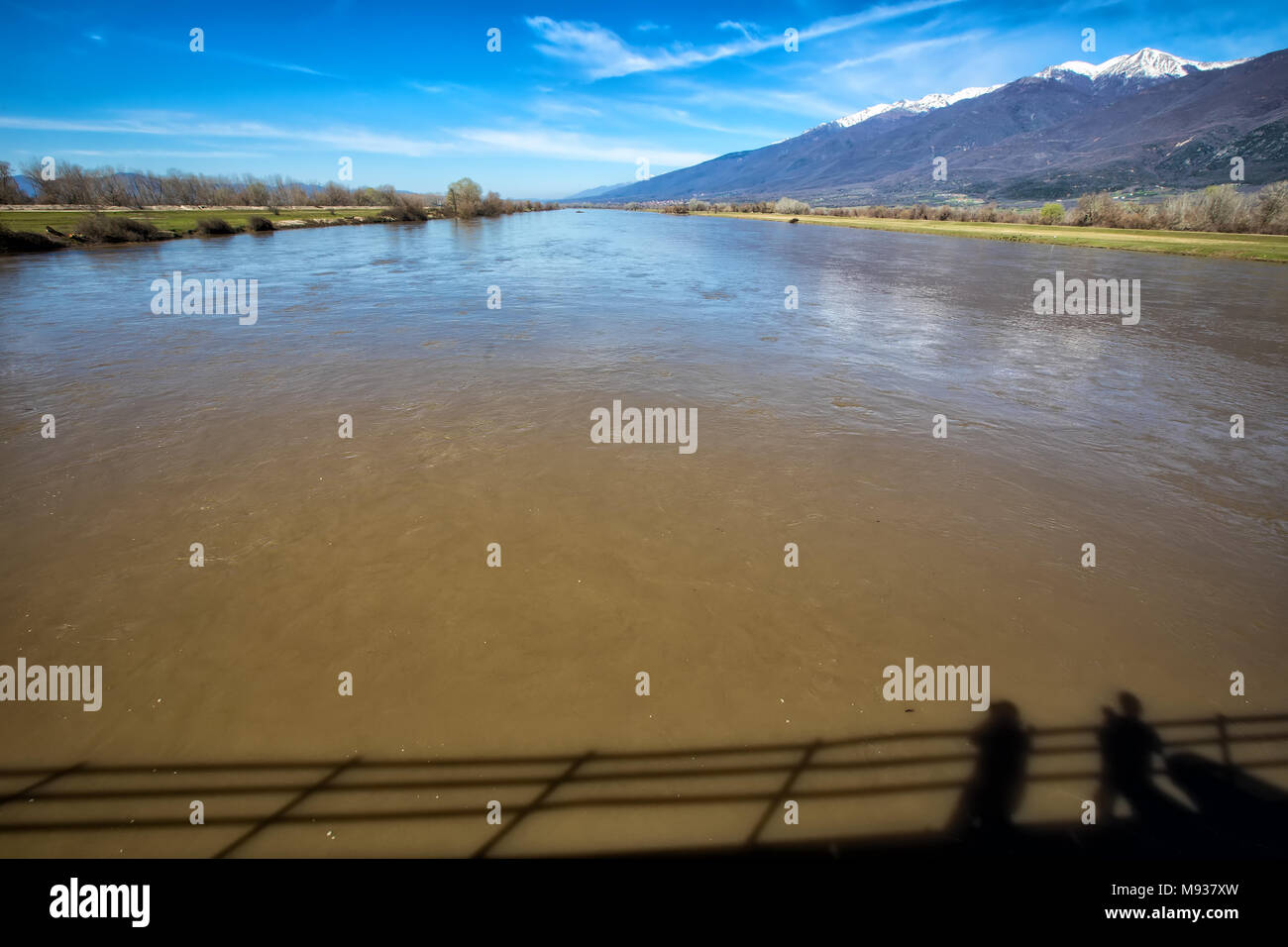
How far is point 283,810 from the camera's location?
428 centimetres

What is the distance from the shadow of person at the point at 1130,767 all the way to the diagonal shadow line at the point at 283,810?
21.5 ft

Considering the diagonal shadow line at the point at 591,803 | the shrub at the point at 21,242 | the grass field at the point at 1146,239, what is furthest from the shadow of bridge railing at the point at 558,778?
the grass field at the point at 1146,239

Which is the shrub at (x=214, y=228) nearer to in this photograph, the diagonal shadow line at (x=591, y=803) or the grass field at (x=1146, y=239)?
the diagonal shadow line at (x=591, y=803)

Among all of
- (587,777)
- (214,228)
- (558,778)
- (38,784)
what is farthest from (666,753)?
(214,228)

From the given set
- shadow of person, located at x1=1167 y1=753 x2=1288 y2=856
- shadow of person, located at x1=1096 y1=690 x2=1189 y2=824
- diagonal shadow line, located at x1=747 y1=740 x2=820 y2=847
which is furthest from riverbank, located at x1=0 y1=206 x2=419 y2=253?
shadow of person, located at x1=1167 y1=753 x2=1288 y2=856

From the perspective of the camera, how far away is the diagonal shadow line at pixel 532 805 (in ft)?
13.5

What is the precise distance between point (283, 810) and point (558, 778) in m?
2.25

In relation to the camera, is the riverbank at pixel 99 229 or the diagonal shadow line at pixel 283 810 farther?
the riverbank at pixel 99 229

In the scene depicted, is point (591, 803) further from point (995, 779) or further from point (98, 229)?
point (98, 229)

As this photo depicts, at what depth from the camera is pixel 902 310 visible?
23.8 m

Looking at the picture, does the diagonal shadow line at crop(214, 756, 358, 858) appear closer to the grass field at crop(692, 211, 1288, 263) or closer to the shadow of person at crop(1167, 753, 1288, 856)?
the shadow of person at crop(1167, 753, 1288, 856)

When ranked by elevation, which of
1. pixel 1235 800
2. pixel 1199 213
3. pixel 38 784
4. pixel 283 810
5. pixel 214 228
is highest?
pixel 1199 213
